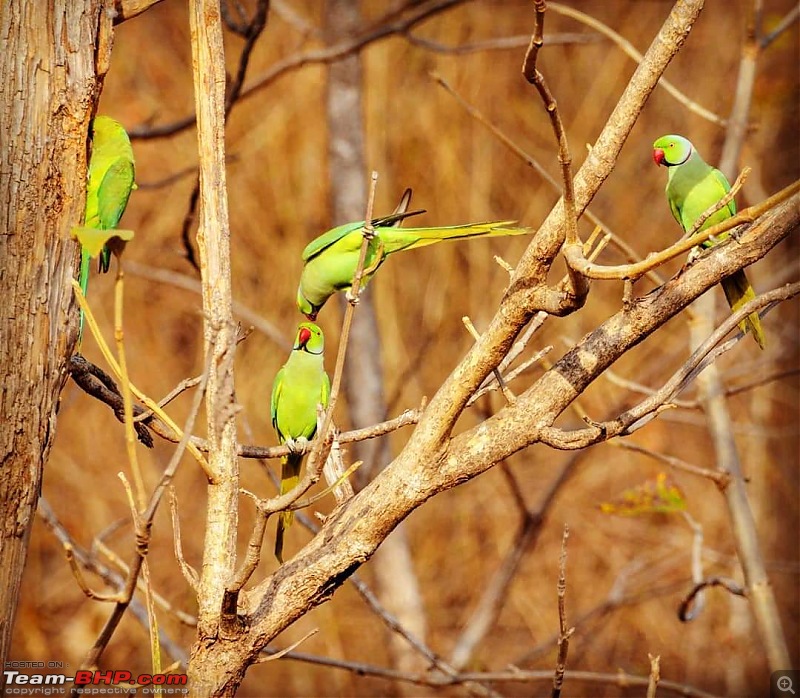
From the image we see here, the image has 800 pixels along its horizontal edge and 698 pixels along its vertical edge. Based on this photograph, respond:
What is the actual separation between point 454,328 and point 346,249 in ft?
12.0

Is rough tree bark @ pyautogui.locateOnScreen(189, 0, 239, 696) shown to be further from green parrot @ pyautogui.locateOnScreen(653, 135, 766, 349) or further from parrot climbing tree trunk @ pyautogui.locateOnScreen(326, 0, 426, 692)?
parrot climbing tree trunk @ pyautogui.locateOnScreen(326, 0, 426, 692)

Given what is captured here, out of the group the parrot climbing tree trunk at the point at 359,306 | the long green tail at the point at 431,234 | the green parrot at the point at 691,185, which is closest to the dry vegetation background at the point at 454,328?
the parrot climbing tree trunk at the point at 359,306

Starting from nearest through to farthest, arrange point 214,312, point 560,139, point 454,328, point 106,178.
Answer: point 560,139
point 214,312
point 106,178
point 454,328

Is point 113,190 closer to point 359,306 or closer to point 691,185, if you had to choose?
point 691,185

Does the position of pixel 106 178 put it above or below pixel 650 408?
above

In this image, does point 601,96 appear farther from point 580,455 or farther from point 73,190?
point 73,190

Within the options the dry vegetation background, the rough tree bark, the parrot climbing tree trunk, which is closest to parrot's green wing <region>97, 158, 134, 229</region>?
the rough tree bark

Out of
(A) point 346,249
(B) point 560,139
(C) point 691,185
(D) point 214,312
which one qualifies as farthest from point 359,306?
(B) point 560,139

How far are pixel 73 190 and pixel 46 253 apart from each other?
114 millimetres

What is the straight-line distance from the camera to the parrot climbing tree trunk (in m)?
3.72

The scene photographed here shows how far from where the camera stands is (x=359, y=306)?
12.2 feet

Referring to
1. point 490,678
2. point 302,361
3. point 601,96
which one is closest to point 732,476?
point 490,678

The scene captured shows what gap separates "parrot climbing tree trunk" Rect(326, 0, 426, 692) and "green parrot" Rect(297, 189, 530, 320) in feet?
5.52

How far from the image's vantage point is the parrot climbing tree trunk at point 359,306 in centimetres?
372
